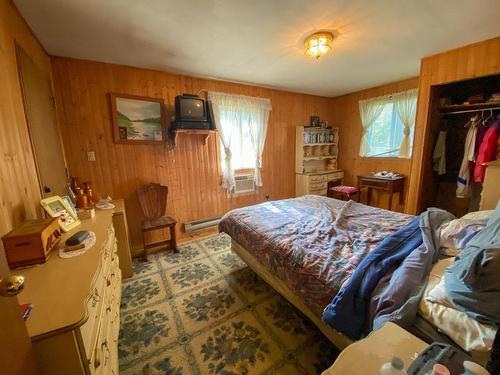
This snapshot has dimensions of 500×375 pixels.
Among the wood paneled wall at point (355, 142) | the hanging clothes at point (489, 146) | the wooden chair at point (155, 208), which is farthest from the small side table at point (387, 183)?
the wooden chair at point (155, 208)

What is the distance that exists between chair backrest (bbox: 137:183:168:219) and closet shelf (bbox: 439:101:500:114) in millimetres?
4011

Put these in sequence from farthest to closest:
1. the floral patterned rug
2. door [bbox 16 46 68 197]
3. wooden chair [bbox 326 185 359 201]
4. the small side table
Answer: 1. wooden chair [bbox 326 185 359 201]
2. the small side table
3. door [bbox 16 46 68 197]
4. the floral patterned rug

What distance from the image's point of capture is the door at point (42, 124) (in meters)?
1.59

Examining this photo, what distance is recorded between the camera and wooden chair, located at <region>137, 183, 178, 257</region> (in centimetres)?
280

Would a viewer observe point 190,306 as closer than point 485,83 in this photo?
Yes

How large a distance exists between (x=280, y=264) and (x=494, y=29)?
3.02 meters

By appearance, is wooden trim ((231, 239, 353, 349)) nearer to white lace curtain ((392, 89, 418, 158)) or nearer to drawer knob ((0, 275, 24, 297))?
drawer knob ((0, 275, 24, 297))

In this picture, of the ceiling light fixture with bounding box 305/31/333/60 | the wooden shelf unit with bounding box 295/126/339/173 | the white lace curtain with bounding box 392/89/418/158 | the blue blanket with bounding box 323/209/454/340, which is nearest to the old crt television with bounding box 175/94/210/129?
the ceiling light fixture with bounding box 305/31/333/60

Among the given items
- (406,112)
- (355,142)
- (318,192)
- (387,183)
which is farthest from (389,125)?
(318,192)

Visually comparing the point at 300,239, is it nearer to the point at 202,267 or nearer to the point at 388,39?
the point at 202,267

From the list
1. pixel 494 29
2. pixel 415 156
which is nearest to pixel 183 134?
pixel 415 156

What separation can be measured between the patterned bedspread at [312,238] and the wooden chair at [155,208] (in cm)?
84

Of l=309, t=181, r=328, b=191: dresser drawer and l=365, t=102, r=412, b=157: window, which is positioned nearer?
l=365, t=102, r=412, b=157: window

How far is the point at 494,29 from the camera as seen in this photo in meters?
2.05
